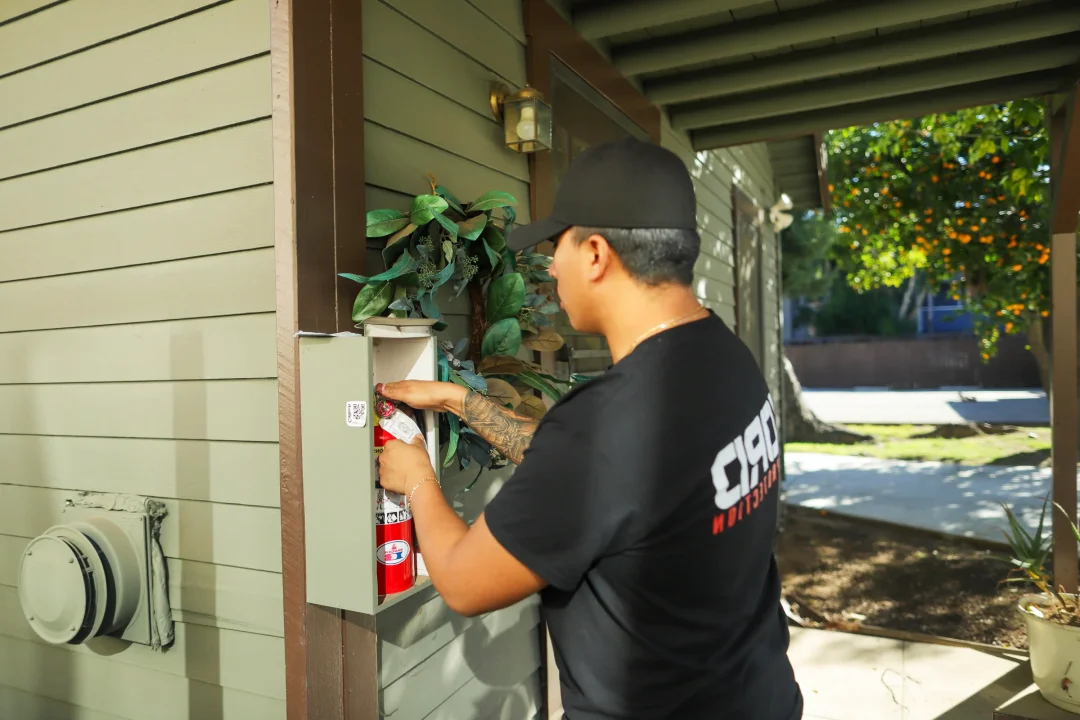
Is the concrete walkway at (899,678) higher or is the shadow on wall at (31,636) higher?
the shadow on wall at (31,636)

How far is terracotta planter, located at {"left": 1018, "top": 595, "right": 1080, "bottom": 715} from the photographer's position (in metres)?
3.27

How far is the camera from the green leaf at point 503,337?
6.58ft

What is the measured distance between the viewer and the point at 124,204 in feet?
6.70

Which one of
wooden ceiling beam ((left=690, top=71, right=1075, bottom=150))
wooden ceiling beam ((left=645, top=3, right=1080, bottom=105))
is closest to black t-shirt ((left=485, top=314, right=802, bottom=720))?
wooden ceiling beam ((left=645, top=3, right=1080, bottom=105))

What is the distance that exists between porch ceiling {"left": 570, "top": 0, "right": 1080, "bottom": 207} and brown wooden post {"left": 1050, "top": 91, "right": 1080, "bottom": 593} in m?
0.49

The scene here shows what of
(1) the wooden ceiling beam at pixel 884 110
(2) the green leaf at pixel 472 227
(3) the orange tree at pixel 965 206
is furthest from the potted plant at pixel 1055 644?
(3) the orange tree at pixel 965 206

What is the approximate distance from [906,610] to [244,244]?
207 inches

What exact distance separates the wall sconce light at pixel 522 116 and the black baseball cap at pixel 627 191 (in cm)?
129

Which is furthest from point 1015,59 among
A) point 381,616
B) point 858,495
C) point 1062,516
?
point 858,495

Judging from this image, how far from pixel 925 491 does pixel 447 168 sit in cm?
869

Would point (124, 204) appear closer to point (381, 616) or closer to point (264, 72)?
point (264, 72)

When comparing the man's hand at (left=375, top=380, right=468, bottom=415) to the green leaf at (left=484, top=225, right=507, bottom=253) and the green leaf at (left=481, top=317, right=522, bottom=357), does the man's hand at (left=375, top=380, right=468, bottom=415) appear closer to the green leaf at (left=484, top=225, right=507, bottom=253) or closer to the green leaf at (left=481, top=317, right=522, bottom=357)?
the green leaf at (left=481, top=317, right=522, bottom=357)

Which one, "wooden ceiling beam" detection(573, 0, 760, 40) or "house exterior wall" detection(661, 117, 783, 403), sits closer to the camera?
"wooden ceiling beam" detection(573, 0, 760, 40)

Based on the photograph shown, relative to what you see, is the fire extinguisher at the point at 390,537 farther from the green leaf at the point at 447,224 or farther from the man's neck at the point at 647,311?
the man's neck at the point at 647,311
